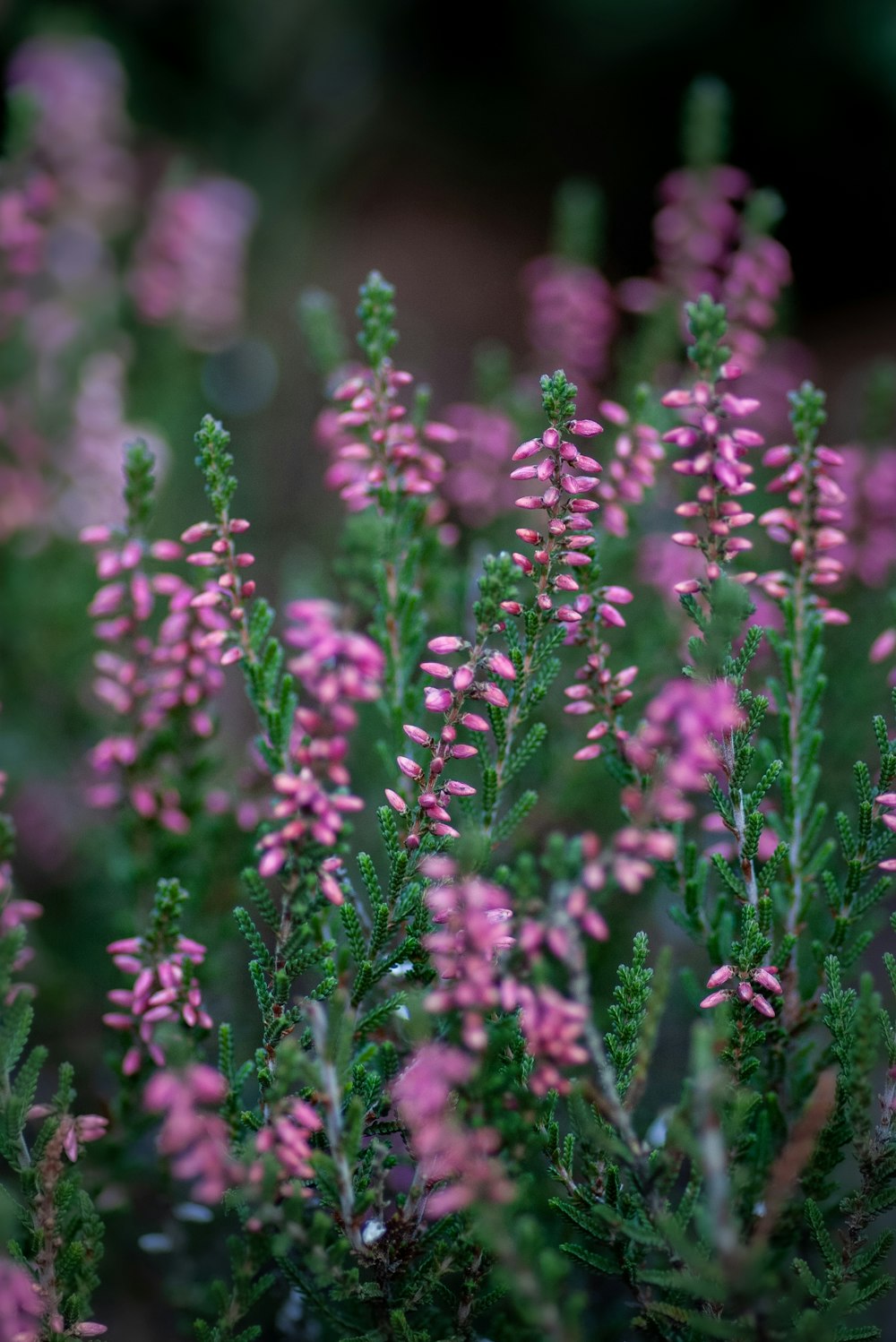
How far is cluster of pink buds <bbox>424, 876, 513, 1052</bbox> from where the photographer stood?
3.92ft

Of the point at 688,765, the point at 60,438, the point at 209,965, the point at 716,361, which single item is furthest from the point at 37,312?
the point at 688,765

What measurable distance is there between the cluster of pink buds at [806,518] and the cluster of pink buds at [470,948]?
2.42ft

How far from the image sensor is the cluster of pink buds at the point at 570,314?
2.87m

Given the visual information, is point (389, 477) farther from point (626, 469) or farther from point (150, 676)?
point (150, 676)

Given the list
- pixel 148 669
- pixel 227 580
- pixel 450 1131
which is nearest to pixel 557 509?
pixel 227 580

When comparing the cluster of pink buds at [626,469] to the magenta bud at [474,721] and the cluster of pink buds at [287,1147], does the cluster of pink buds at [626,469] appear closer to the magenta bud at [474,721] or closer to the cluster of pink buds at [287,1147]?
the magenta bud at [474,721]

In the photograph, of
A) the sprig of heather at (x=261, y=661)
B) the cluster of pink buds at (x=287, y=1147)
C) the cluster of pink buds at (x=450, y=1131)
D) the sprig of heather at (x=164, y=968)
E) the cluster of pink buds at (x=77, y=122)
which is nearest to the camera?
the cluster of pink buds at (x=450, y=1131)

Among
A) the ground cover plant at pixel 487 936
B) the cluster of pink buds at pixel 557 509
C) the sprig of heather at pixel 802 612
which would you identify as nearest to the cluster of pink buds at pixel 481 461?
the ground cover plant at pixel 487 936

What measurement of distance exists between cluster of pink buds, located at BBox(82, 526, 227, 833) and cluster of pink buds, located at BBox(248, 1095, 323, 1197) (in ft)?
2.25

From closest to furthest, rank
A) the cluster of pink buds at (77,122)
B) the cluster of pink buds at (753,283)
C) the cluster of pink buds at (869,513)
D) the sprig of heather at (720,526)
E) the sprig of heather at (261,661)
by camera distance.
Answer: the sprig of heather at (261,661) < the sprig of heather at (720,526) < the cluster of pink buds at (753,283) < the cluster of pink buds at (869,513) < the cluster of pink buds at (77,122)

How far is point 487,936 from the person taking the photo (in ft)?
3.94

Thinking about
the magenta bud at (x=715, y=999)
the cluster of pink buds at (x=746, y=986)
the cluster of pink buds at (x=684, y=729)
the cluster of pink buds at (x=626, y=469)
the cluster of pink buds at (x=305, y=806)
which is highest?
the cluster of pink buds at (x=626, y=469)

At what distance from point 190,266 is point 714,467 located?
261cm

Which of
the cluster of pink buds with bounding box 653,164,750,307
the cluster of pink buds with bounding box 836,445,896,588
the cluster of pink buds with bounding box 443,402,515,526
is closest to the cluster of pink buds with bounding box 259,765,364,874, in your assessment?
the cluster of pink buds with bounding box 443,402,515,526
